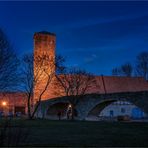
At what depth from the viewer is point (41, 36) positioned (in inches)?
2459

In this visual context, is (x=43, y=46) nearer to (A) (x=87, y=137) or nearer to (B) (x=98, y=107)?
(B) (x=98, y=107)

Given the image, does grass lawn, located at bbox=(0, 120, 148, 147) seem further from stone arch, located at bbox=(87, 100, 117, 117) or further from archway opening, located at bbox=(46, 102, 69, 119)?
archway opening, located at bbox=(46, 102, 69, 119)

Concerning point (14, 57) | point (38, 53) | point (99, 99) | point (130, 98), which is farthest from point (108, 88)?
point (14, 57)

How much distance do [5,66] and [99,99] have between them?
1690cm

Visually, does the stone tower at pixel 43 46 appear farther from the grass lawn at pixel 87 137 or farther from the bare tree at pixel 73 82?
the grass lawn at pixel 87 137

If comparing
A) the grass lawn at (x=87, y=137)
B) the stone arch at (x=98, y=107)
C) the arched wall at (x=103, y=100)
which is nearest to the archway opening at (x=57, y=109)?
the arched wall at (x=103, y=100)

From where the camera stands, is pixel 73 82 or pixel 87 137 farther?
pixel 73 82

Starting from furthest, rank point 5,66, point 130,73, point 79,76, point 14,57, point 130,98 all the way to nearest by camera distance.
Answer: point 130,73
point 79,76
point 130,98
point 14,57
point 5,66

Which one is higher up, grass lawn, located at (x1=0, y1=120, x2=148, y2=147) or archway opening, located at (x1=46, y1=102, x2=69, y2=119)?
archway opening, located at (x1=46, y1=102, x2=69, y2=119)

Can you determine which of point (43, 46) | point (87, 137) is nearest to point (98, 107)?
point (43, 46)

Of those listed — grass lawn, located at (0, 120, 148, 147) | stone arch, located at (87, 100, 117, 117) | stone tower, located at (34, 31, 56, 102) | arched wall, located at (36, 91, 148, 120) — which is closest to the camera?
grass lawn, located at (0, 120, 148, 147)

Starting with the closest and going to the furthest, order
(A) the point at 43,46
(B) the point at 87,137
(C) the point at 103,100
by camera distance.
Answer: (B) the point at 87,137 < (C) the point at 103,100 < (A) the point at 43,46

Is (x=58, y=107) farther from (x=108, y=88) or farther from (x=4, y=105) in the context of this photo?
(x=4, y=105)

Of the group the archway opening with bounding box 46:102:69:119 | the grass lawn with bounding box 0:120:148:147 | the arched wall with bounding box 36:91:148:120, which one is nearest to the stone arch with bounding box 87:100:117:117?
the arched wall with bounding box 36:91:148:120
